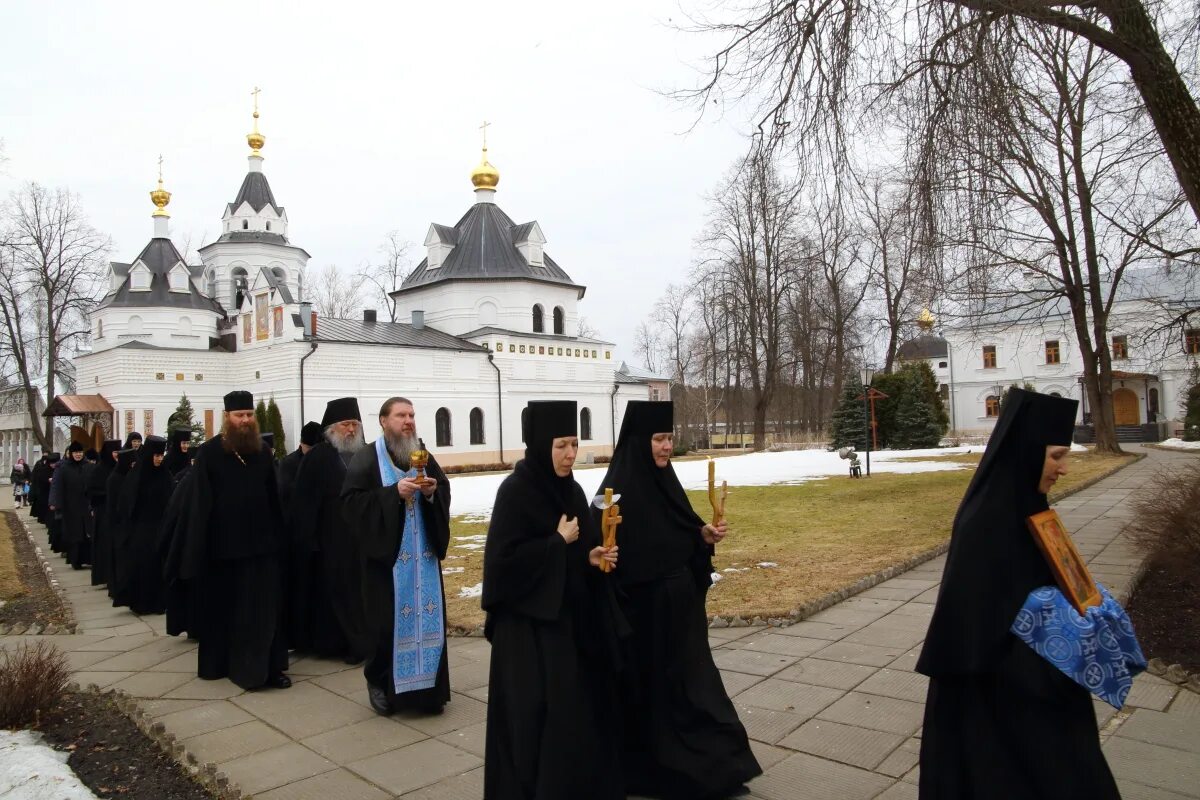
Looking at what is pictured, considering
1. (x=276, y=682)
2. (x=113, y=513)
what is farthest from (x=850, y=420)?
(x=276, y=682)

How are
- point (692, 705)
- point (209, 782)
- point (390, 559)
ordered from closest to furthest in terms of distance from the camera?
point (692, 705), point (209, 782), point (390, 559)

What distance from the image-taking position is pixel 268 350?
36.6 metres

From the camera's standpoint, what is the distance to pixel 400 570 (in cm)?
520

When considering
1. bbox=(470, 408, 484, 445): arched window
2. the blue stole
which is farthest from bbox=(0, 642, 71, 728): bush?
bbox=(470, 408, 484, 445): arched window

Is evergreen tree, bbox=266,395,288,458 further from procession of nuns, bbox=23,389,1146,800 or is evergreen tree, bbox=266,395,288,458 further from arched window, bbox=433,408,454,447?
procession of nuns, bbox=23,389,1146,800

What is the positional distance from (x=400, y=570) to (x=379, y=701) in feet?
2.72

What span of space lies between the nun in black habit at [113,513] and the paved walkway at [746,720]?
6.90 feet

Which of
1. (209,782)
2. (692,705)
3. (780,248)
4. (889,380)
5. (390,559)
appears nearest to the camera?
(692,705)

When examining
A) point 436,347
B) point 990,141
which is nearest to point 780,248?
point 436,347

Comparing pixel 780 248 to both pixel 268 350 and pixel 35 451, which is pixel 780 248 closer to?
pixel 268 350

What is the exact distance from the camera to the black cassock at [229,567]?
19.3 feet

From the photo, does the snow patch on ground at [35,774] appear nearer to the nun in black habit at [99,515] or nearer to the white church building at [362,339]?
the nun in black habit at [99,515]

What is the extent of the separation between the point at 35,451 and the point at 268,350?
21512 millimetres

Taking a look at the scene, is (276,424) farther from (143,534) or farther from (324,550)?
(324,550)
